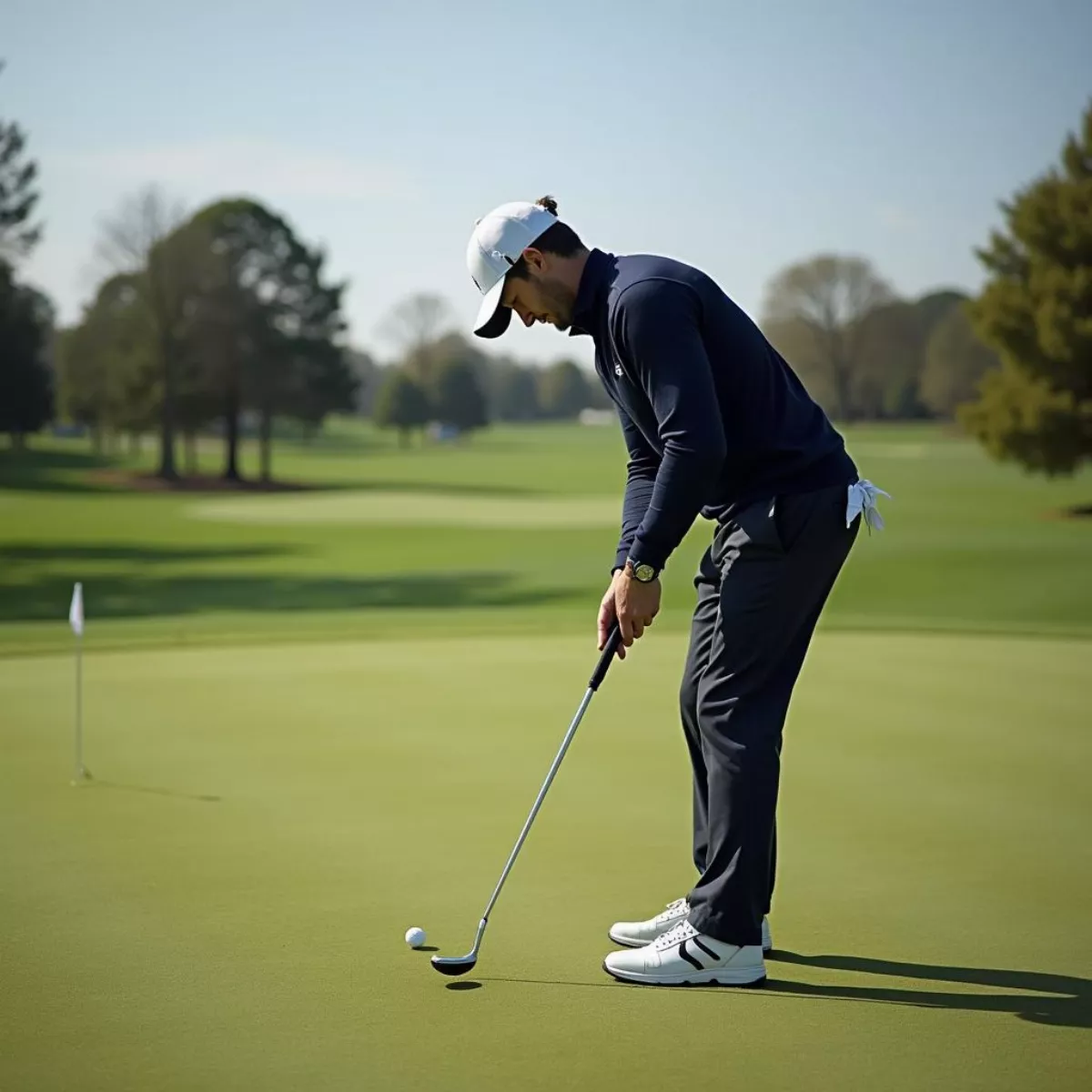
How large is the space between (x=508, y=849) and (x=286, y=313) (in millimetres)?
14292

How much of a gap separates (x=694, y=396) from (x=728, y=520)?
1.04 feet

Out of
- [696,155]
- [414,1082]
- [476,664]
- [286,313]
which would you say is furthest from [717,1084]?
[286,313]

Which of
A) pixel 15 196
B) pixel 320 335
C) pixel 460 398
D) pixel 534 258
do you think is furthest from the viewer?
pixel 460 398

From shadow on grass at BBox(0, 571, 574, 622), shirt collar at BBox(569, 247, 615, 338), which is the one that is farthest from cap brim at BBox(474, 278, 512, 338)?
shadow on grass at BBox(0, 571, 574, 622)

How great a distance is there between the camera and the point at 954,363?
14953 mm

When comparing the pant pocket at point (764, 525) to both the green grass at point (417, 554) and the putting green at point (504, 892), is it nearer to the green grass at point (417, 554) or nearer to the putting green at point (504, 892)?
the putting green at point (504, 892)

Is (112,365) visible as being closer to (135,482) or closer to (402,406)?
(135,482)

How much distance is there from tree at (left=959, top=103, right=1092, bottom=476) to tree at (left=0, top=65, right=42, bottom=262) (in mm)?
8541

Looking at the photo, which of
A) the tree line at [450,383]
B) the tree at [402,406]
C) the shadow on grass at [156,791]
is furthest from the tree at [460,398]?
the shadow on grass at [156,791]

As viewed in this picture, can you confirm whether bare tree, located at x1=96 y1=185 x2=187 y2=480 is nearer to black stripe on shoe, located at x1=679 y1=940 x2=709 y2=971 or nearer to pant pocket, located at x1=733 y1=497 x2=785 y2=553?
pant pocket, located at x1=733 y1=497 x2=785 y2=553

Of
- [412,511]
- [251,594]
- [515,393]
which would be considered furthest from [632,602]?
[515,393]

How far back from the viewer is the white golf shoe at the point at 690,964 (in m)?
2.23

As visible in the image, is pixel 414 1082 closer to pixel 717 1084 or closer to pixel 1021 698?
pixel 717 1084

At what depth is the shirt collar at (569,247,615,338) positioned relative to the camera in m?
2.36
